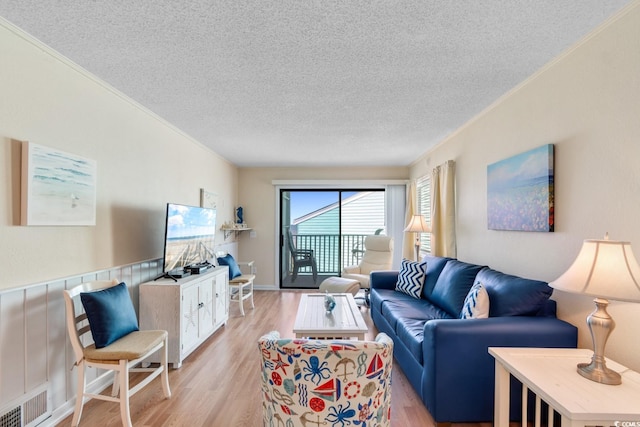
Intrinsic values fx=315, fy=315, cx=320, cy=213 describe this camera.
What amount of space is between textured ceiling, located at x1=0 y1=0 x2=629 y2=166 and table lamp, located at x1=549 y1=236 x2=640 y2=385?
1230mm

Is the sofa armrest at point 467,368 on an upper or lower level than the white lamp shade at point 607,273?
lower

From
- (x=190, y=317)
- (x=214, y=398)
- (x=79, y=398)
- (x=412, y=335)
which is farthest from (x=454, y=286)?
(x=79, y=398)

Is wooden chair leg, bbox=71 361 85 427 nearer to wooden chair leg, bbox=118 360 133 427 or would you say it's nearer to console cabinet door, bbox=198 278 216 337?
wooden chair leg, bbox=118 360 133 427

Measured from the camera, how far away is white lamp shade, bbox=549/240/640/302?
4.24ft

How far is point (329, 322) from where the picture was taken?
2.64m

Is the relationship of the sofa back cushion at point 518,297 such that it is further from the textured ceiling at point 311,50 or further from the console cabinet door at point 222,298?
the console cabinet door at point 222,298

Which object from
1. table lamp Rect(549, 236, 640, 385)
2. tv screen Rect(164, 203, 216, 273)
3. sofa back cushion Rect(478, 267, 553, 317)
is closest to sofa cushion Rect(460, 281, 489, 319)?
sofa back cushion Rect(478, 267, 553, 317)

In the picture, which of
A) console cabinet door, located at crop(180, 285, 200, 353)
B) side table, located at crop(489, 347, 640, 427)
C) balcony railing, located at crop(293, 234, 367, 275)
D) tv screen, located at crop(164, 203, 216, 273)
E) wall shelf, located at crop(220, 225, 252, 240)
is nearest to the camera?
side table, located at crop(489, 347, 640, 427)

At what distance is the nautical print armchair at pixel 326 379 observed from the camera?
121cm

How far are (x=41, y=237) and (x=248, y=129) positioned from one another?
2.24 m

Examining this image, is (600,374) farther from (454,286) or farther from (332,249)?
(332,249)

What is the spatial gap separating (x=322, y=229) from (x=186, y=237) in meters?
3.42

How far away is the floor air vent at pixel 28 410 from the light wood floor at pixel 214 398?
0.61 ft

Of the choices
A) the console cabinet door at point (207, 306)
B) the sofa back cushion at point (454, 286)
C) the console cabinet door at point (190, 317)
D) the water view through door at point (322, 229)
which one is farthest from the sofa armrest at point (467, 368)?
the water view through door at point (322, 229)
